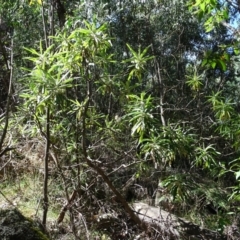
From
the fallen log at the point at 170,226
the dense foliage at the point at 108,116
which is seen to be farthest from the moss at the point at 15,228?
the fallen log at the point at 170,226

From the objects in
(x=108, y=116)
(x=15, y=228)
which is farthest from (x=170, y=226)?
(x=15, y=228)

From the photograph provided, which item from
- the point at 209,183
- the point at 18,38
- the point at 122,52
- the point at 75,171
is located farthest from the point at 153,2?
the point at 75,171

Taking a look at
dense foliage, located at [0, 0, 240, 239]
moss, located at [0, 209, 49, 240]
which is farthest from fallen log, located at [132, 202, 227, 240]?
moss, located at [0, 209, 49, 240]

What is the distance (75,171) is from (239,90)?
6605 millimetres

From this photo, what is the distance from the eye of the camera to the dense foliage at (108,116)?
11.8 feet

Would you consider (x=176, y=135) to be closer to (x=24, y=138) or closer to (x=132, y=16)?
(x=24, y=138)

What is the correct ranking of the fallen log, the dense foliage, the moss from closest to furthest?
the moss
the dense foliage
the fallen log

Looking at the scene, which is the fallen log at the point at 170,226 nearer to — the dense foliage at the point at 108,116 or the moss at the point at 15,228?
the dense foliage at the point at 108,116

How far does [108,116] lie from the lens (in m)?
5.72

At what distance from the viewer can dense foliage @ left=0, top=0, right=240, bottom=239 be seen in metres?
3.59

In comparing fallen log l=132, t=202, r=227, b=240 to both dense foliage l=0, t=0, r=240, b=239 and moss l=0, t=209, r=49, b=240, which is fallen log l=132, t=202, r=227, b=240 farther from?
moss l=0, t=209, r=49, b=240

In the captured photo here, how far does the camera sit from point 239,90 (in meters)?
10.5

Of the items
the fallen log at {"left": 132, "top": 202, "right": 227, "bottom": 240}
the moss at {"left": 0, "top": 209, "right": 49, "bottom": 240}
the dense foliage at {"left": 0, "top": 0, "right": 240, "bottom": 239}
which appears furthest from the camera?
the fallen log at {"left": 132, "top": 202, "right": 227, "bottom": 240}

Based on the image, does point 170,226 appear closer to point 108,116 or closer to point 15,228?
point 108,116
